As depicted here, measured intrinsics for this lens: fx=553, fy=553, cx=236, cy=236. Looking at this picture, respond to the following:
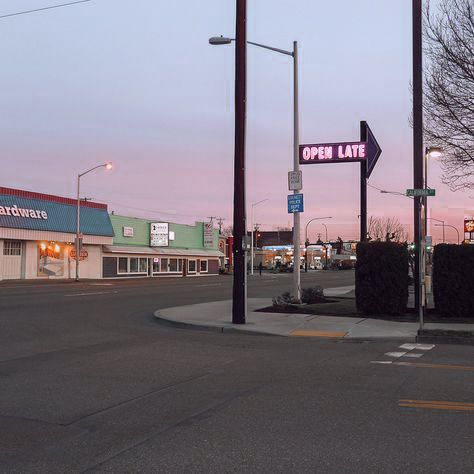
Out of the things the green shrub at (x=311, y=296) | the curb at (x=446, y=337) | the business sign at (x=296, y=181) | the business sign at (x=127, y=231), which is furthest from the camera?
the business sign at (x=127, y=231)

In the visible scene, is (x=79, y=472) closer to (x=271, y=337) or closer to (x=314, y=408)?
(x=314, y=408)

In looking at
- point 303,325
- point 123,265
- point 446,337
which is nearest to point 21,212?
point 123,265

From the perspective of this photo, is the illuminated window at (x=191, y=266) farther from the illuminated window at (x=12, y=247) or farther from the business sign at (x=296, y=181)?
the business sign at (x=296, y=181)

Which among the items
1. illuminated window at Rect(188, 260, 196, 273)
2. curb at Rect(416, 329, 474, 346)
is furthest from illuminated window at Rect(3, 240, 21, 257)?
curb at Rect(416, 329, 474, 346)

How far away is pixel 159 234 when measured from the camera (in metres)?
57.1

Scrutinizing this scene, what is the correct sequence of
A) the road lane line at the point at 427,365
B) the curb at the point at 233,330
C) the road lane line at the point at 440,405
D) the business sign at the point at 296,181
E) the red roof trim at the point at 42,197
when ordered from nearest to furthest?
the road lane line at the point at 440,405 → the road lane line at the point at 427,365 → the curb at the point at 233,330 → the business sign at the point at 296,181 → the red roof trim at the point at 42,197

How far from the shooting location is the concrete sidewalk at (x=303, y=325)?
1265 centimetres

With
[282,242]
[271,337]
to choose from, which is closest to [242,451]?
[271,337]

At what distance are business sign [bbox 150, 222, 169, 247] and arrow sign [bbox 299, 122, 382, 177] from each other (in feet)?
128

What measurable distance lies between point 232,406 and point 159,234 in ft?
169

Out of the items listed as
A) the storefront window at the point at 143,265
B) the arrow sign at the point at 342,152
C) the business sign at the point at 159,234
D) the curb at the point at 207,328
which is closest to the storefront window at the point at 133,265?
the storefront window at the point at 143,265

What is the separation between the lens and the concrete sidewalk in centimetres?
1265

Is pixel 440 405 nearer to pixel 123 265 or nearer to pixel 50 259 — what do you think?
pixel 50 259

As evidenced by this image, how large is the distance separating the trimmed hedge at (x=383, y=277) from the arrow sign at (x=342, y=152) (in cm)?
381
